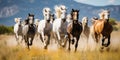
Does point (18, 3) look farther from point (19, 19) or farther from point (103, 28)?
point (103, 28)

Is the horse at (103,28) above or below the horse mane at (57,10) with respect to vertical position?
below

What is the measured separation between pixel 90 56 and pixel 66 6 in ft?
2.37

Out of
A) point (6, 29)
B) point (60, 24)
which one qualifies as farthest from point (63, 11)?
point (6, 29)

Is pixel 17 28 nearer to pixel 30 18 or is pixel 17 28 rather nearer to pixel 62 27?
pixel 30 18

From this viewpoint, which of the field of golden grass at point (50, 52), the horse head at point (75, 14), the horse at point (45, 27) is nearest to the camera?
the field of golden grass at point (50, 52)

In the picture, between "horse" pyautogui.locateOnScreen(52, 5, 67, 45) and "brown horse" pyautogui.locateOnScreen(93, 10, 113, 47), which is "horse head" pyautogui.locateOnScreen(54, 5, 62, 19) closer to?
"horse" pyautogui.locateOnScreen(52, 5, 67, 45)

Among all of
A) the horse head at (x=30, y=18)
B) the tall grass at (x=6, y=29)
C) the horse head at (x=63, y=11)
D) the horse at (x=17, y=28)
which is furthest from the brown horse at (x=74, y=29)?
the tall grass at (x=6, y=29)

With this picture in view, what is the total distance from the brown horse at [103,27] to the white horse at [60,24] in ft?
1.32

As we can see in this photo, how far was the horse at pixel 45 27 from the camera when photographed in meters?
6.02

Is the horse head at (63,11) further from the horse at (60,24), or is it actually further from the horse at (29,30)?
the horse at (29,30)

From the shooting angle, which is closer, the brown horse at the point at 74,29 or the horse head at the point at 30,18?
the brown horse at the point at 74,29

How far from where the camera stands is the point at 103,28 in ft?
19.5

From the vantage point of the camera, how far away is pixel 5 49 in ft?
19.8

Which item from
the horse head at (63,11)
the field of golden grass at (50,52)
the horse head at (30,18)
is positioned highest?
the horse head at (63,11)
